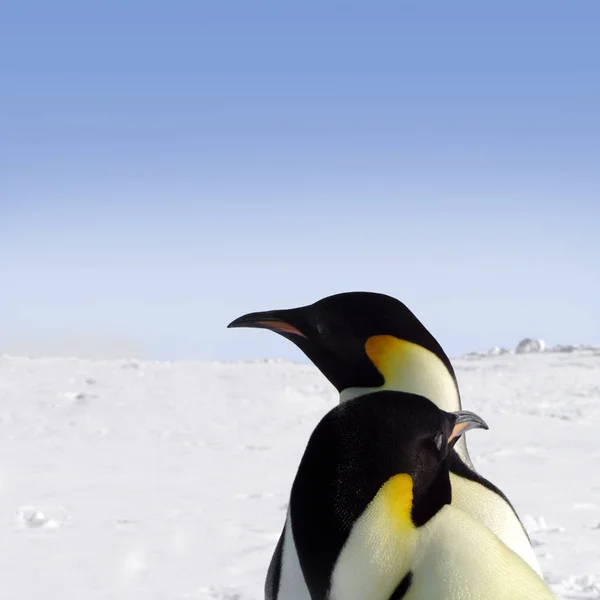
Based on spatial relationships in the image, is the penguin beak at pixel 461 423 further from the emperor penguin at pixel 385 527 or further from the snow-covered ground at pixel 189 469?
the snow-covered ground at pixel 189 469

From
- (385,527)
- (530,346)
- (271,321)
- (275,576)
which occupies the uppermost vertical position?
(271,321)

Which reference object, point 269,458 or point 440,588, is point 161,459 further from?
point 440,588

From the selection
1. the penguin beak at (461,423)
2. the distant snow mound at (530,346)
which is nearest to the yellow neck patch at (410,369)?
the penguin beak at (461,423)

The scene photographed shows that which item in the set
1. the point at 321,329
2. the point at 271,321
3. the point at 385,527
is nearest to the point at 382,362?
the point at 321,329

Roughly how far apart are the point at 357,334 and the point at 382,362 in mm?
136

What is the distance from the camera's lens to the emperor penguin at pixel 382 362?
261cm

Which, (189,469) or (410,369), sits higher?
(410,369)

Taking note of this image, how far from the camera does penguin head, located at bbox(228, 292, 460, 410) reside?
2779 millimetres

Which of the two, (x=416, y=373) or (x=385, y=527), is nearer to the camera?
(x=385, y=527)

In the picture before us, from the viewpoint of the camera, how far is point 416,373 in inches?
109

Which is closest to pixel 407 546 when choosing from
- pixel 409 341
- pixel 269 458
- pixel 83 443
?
pixel 409 341

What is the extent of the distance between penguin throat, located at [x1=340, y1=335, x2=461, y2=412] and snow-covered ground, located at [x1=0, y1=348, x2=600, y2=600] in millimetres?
2013

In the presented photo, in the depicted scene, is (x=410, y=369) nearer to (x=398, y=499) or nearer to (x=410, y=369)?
(x=410, y=369)

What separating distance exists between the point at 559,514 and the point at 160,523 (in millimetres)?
2859
